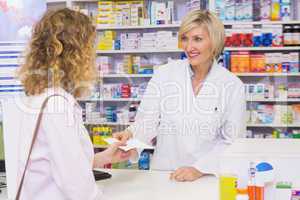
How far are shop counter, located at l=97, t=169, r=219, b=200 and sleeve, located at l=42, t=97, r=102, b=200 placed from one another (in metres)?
0.47

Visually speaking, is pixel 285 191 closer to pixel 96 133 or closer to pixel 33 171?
pixel 33 171

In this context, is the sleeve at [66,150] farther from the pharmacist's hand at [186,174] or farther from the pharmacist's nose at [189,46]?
the pharmacist's nose at [189,46]

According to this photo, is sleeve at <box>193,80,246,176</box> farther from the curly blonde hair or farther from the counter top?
the curly blonde hair

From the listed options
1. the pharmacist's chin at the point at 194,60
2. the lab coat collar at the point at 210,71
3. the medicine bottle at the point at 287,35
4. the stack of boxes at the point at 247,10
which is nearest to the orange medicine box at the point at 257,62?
the medicine bottle at the point at 287,35

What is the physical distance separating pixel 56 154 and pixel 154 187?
2.51 ft

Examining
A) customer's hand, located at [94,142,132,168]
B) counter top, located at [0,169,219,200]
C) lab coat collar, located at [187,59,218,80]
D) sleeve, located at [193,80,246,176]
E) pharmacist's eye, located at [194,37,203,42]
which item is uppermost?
pharmacist's eye, located at [194,37,203,42]

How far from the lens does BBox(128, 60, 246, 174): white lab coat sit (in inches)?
100

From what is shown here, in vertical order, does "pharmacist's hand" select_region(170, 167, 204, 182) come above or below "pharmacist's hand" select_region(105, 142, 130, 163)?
below

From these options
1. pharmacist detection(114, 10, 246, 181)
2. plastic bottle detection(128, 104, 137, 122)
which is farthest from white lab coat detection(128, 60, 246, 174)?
plastic bottle detection(128, 104, 137, 122)

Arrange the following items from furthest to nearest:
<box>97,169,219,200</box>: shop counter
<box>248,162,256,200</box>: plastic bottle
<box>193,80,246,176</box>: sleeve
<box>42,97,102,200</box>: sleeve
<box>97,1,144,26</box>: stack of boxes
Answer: <box>97,1,144,26</box>: stack of boxes
<box>193,80,246,176</box>: sleeve
<box>97,169,219,200</box>: shop counter
<box>248,162,256,200</box>: plastic bottle
<box>42,97,102,200</box>: sleeve

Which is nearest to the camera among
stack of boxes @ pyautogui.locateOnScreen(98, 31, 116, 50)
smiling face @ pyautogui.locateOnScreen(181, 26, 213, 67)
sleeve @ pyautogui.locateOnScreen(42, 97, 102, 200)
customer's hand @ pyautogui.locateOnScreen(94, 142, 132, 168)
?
sleeve @ pyautogui.locateOnScreen(42, 97, 102, 200)

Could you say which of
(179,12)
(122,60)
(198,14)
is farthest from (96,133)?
(198,14)

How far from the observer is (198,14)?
8.54ft

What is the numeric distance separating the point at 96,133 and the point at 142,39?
4.20ft
